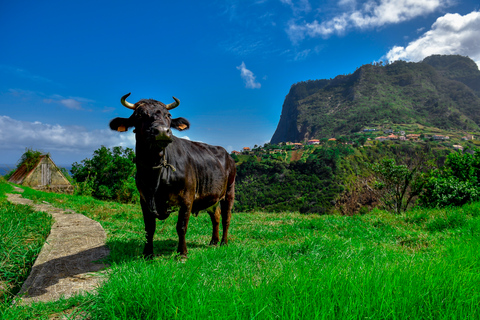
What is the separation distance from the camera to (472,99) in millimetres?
193000

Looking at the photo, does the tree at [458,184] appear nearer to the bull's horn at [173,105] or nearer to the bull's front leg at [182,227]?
the bull's front leg at [182,227]

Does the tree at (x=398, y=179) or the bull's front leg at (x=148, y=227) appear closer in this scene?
the bull's front leg at (x=148, y=227)

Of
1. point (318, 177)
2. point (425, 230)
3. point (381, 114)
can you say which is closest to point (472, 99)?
point (381, 114)

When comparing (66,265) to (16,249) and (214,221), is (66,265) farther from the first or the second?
(214,221)

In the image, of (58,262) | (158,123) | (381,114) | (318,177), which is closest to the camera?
(158,123)

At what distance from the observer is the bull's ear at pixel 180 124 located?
4430mm

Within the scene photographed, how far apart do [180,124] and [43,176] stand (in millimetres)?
20587

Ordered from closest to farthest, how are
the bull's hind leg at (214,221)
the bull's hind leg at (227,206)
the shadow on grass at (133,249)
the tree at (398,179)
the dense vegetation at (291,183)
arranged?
the shadow on grass at (133,249) → the bull's hind leg at (214,221) → the bull's hind leg at (227,206) → the tree at (398,179) → the dense vegetation at (291,183)

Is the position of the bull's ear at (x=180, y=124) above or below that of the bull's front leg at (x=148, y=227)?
above

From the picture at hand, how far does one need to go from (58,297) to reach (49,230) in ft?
11.2

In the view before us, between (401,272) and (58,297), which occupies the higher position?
(401,272)

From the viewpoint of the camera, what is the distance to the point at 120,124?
13.7 feet

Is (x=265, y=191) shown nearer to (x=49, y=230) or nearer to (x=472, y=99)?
(x=49, y=230)

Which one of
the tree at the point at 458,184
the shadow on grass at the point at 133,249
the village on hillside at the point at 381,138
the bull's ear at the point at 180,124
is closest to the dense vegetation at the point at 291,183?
the village on hillside at the point at 381,138
